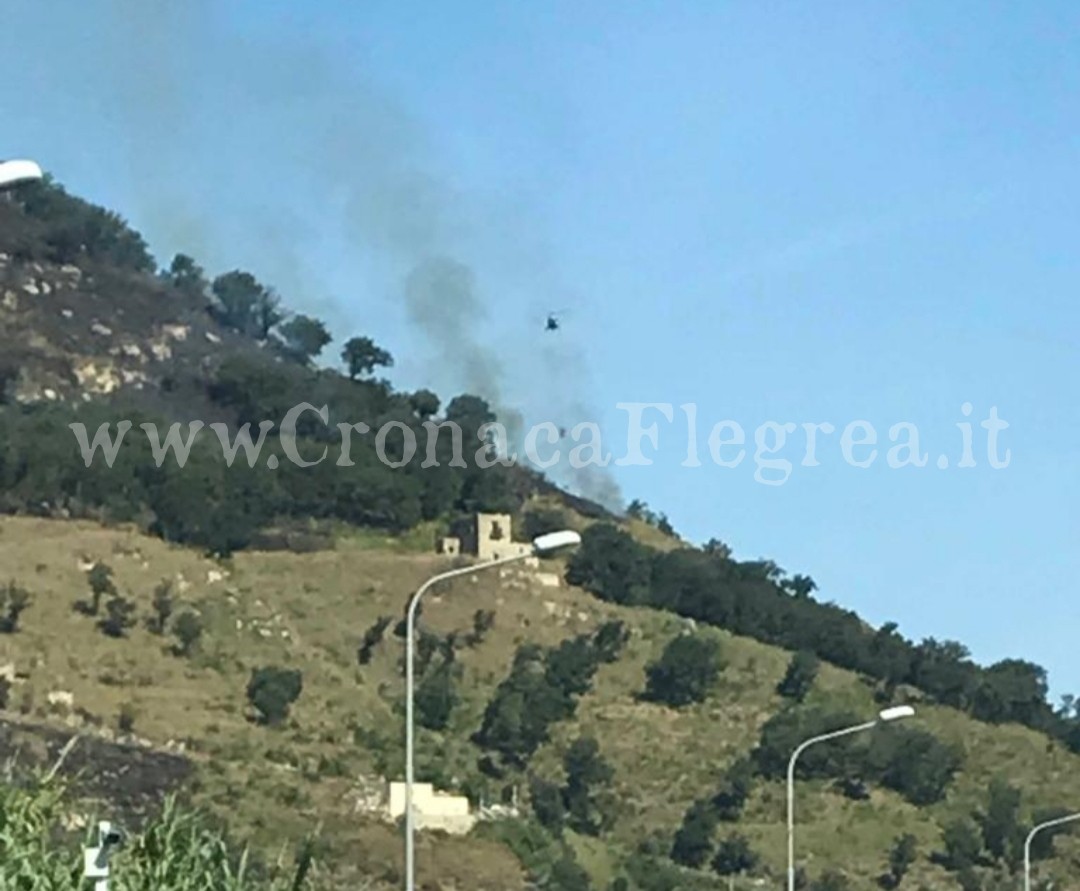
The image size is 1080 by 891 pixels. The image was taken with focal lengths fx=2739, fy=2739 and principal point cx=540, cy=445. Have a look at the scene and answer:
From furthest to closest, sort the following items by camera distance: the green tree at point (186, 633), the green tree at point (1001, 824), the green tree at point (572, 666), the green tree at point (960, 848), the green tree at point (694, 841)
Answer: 1. the green tree at point (572, 666)
2. the green tree at point (186, 633)
3. the green tree at point (1001, 824)
4. the green tree at point (960, 848)
5. the green tree at point (694, 841)

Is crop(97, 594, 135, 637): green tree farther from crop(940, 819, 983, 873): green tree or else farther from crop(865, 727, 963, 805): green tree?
crop(940, 819, 983, 873): green tree

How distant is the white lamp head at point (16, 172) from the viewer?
1686 centimetres

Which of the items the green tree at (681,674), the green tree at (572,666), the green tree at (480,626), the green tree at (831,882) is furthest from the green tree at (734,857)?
the green tree at (480,626)

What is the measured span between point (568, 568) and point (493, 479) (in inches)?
405

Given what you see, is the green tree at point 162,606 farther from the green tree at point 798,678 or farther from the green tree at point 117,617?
the green tree at point 798,678

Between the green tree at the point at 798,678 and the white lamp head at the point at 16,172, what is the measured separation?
7679cm

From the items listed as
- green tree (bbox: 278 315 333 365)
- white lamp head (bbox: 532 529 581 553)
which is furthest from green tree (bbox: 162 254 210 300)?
white lamp head (bbox: 532 529 581 553)

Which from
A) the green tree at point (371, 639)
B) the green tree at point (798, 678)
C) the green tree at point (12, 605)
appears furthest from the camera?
the green tree at point (798, 678)

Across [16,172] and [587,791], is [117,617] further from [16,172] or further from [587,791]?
[16,172]

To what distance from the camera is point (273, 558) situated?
96.6 m

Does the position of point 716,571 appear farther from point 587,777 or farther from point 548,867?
point 548,867

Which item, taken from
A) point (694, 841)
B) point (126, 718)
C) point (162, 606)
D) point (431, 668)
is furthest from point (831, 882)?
point (162, 606)

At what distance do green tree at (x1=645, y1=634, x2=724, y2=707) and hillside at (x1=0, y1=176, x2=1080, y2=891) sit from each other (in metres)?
0.15

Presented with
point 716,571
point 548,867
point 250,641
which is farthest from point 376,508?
point 548,867
